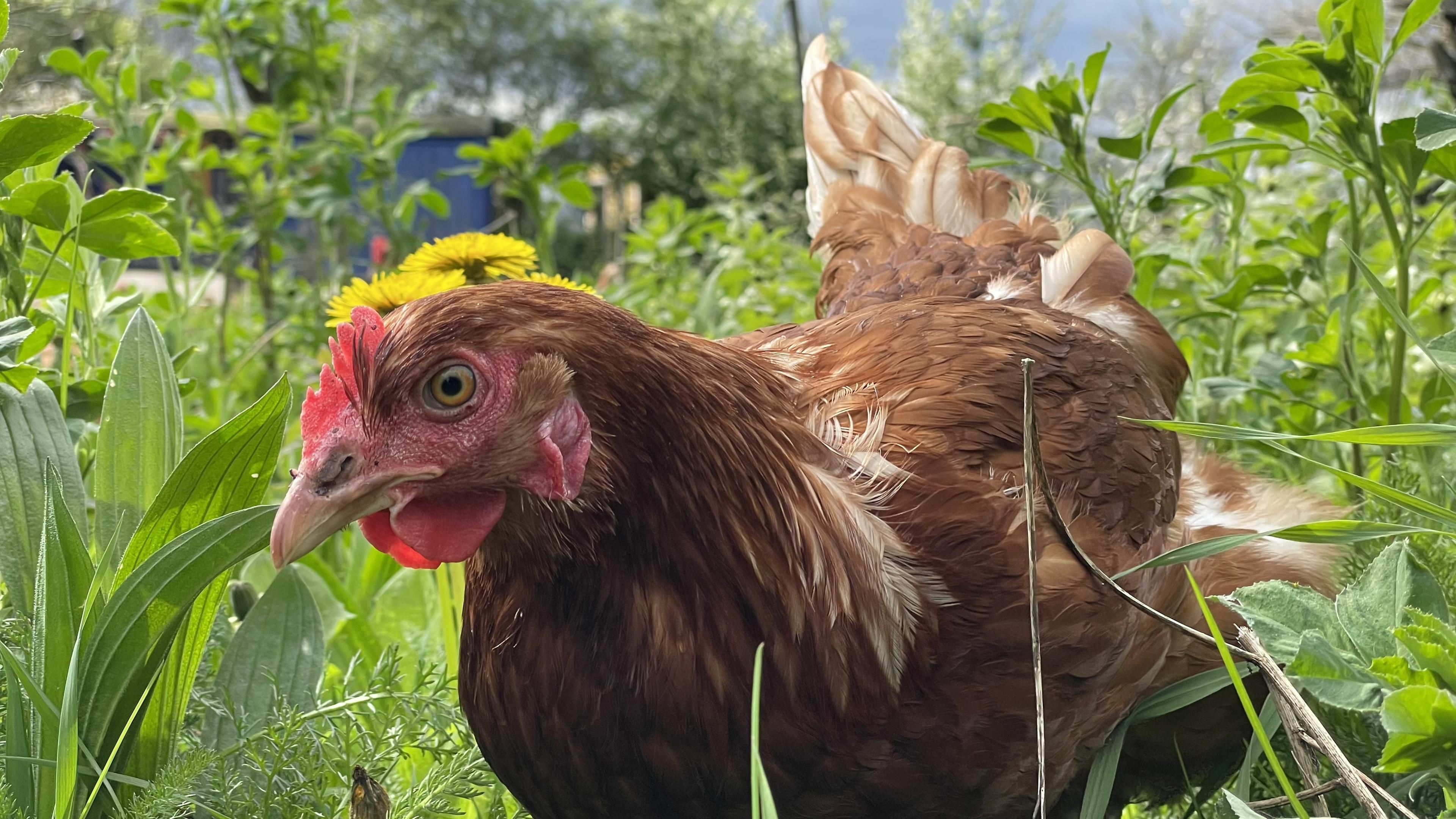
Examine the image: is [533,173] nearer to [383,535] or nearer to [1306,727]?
[383,535]

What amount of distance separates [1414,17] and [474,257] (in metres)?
1.53

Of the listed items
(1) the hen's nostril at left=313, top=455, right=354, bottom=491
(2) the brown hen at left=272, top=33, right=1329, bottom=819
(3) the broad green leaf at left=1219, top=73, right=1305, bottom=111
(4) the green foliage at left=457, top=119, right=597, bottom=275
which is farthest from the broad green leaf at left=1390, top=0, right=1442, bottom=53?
(4) the green foliage at left=457, top=119, right=597, bottom=275

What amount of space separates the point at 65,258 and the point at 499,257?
72 cm

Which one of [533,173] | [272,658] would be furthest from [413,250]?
[272,658]

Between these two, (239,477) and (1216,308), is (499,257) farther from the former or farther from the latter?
(1216,308)

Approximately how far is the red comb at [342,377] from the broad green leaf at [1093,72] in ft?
4.81

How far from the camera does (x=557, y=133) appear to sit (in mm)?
2967

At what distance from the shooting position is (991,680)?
1267 millimetres

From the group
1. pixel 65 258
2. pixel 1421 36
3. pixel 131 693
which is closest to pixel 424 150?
pixel 1421 36

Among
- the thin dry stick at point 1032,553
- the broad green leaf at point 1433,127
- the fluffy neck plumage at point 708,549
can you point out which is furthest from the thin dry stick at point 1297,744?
the broad green leaf at point 1433,127

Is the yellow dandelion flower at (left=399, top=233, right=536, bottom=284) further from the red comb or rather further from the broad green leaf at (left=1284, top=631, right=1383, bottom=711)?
the broad green leaf at (left=1284, top=631, right=1383, bottom=711)

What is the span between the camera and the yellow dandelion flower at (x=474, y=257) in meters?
1.89

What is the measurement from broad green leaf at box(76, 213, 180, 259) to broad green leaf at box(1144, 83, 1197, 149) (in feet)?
5.52

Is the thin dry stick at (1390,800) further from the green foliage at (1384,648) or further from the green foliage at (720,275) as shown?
the green foliage at (720,275)
